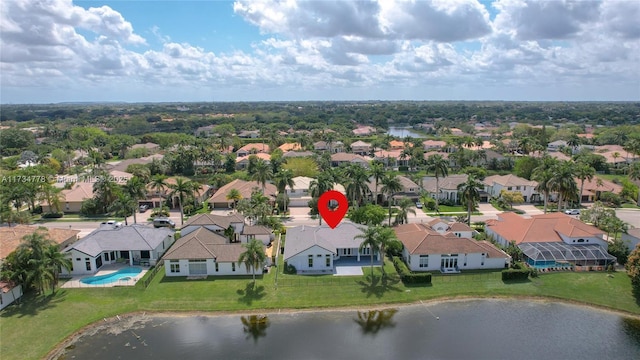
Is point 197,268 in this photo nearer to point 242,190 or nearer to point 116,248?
point 116,248

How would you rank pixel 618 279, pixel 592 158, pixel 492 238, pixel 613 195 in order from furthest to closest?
1. pixel 592 158
2. pixel 613 195
3. pixel 492 238
4. pixel 618 279

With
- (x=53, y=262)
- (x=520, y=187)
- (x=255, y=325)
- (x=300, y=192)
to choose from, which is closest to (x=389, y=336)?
(x=255, y=325)

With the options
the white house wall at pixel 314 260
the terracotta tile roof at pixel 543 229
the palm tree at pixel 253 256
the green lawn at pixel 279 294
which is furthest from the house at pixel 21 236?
the terracotta tile roof at pixel 543 229

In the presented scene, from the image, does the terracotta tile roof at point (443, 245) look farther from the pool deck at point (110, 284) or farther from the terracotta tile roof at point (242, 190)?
the terracotta tile roof at point (242, 190)

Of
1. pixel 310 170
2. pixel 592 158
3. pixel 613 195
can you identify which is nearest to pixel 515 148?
pixel 592 158

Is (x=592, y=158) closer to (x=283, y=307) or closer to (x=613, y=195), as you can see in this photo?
(x=613, y=195)
